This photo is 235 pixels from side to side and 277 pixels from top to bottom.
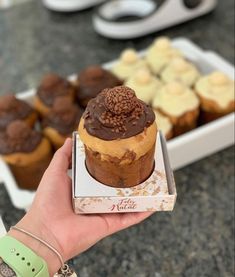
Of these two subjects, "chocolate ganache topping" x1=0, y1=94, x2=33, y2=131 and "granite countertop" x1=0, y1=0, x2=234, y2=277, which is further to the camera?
"chocolate ganache topping" x1=0, y1=94, x2=33, y2=131

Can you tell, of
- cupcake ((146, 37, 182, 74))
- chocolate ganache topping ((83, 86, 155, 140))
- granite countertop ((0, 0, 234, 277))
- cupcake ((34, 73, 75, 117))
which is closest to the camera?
chocolate ganache topping ((83, 86, 155, 140))

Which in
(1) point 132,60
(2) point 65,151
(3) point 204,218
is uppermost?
(2) point 65,151

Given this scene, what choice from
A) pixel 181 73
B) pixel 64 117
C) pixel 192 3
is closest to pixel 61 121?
pixel 64 117

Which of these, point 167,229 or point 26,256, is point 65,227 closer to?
point 26,256

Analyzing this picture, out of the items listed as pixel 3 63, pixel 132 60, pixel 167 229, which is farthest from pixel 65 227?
pixel 3 63

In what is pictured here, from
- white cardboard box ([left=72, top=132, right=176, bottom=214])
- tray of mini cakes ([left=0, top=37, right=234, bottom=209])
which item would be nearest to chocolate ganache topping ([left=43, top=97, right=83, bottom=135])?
tray of mini cakes ([left=0, top=37, right=234, bottom=209])

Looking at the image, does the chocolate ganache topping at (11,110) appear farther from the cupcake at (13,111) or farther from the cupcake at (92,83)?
the cupcake at (92,83)

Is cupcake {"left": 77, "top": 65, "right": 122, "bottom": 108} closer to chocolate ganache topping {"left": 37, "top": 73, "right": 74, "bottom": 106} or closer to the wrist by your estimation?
chocolate ganache topping {"left": 37, "top": 73, "right": 74, "bottom": 106}

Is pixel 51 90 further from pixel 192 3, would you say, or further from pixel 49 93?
pixel 192 3
